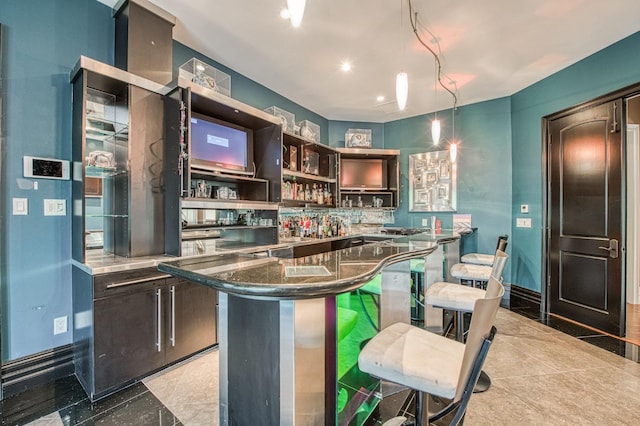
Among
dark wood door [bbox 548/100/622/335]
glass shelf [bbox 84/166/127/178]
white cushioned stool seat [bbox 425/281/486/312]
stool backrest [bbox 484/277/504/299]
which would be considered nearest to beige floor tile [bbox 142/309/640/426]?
white cushioned stool seat [bbox 425/281/486/312]

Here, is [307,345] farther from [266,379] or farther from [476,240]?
[476,240]

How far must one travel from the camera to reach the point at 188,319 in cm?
229

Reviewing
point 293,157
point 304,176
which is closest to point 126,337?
point 304,176

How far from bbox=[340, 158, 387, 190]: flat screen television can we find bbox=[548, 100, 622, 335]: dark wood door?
2.37 metres

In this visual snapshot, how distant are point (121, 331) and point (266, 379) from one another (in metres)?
1.41

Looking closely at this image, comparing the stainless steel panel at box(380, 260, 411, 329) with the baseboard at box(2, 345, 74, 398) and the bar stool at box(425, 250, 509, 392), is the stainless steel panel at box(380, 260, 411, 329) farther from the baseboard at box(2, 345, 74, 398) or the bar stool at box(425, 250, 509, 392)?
the baseboard at box(2, 345, 74, 398)

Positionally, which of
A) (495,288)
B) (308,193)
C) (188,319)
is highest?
(308,193)

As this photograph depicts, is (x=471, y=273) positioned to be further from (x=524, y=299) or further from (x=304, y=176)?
(x=304, y=176)

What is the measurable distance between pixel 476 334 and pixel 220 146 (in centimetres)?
272

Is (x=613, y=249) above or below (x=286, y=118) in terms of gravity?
below

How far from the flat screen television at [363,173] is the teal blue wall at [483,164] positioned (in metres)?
0.91

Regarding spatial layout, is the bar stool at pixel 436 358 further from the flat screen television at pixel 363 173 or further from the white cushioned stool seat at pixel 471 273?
the flat screen television at pixel 363 173

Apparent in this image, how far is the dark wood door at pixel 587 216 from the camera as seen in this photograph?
9.64 feet

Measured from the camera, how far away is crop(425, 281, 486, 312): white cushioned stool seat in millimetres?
1989
